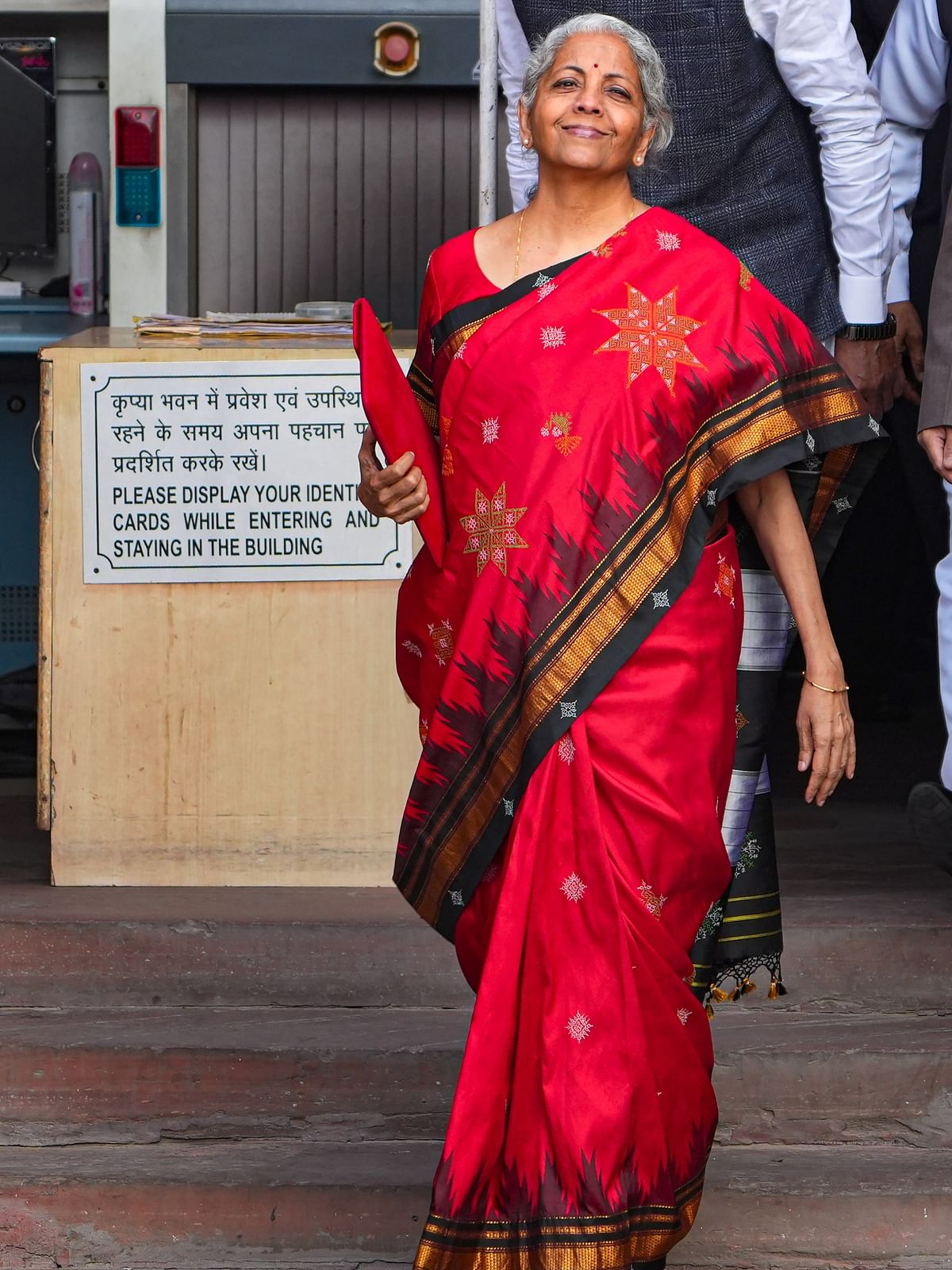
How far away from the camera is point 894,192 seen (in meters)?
3.35

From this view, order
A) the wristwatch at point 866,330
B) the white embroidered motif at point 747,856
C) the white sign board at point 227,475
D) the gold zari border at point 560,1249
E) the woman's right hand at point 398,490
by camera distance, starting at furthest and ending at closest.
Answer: the white sign board at point 227,475
the wristwatch at point 866,330
the white embroidered motif at point 747,856
the woman's right hand at point 398,490
the gold zari border at point 560,1249

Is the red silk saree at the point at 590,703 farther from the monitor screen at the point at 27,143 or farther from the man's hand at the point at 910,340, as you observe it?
the monitor screen at the point at 27,143

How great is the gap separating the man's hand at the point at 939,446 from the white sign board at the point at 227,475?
1.17 metres

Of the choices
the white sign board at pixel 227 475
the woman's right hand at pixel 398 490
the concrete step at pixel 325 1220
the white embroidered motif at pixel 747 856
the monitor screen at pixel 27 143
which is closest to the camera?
the woman's right hand at pixel 398 490

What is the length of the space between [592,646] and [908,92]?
1.68m

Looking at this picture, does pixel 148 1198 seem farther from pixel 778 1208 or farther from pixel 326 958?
pixel 778 1208

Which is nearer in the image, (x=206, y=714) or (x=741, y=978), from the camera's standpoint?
(x=741, y=978)

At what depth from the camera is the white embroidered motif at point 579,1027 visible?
7.07 ft

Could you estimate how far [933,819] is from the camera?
10.2 feet

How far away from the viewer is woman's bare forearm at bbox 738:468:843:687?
2320mm

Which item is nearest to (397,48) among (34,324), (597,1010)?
(34,324)

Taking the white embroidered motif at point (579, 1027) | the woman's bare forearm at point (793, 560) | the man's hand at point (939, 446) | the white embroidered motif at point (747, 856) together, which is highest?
the man's hand at point (939, 446)

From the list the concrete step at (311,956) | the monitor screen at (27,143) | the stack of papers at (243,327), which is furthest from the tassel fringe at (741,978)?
the monitor screen at (27,143)

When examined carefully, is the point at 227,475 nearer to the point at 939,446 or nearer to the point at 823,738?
the point at 939,446
